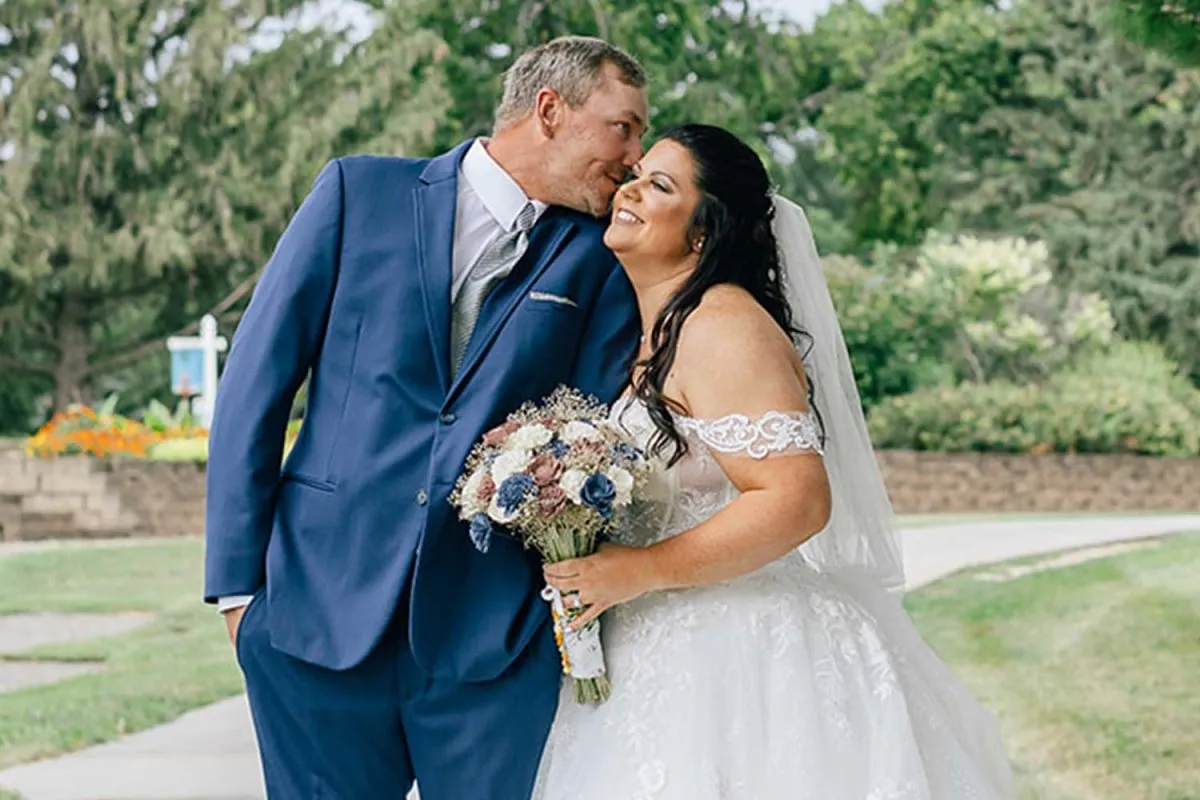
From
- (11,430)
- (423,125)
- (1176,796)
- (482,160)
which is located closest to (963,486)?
(423,125)

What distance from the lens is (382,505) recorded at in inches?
88.7

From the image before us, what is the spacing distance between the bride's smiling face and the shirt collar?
0.17 m

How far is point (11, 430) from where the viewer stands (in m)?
16.4

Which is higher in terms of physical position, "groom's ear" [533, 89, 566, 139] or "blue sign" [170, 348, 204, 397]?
"groom's ear" [533, 89, 566, 139]

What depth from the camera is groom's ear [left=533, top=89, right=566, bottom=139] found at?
2.34m

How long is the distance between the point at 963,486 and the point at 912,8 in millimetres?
5634

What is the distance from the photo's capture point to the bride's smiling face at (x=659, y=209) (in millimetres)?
2234

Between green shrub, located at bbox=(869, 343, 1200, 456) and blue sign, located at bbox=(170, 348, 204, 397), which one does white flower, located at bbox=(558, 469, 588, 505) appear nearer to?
green shrub, located at bbox=(869, 343, 1200, 456)

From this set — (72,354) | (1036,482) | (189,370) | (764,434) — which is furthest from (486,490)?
(72,354)

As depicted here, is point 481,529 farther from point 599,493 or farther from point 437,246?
point 437,246

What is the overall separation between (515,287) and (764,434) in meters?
0.41

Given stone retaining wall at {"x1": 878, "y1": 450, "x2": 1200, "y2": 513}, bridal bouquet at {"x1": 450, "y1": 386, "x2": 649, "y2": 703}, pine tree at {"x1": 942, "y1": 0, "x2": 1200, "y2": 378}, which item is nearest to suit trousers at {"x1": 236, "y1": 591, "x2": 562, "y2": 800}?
bridal bouquet at {"x1": 450, "y1": 386, "x2": 649, "y2": 703}

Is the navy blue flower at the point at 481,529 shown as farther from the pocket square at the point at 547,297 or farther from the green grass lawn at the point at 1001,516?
the green grass lawn at the point at 1001,516

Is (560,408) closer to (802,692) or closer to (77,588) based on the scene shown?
(802,692)
